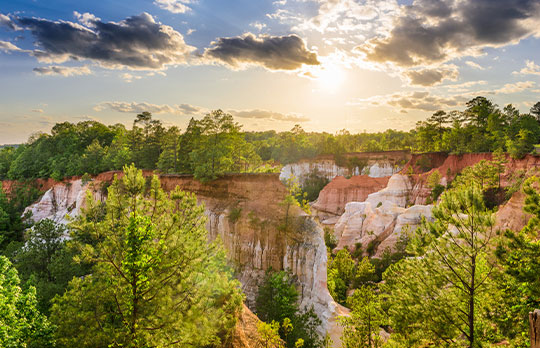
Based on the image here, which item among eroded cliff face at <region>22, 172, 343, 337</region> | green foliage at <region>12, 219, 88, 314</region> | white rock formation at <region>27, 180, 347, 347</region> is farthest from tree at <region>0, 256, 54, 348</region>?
eroded cliff face at <region>22, 172, 343, 337</region>

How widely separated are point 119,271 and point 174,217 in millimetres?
2223

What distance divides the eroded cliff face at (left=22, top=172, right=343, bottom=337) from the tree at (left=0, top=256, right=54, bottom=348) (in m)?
13.6

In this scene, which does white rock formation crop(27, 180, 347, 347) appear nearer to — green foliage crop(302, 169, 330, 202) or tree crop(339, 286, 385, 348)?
tree crop(339, 286, 385, 348)

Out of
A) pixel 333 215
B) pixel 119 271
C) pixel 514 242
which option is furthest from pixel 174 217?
pixel 333 215

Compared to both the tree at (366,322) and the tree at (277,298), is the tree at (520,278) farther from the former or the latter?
A: the tree at (277,298)

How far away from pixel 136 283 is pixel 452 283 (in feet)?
33.3

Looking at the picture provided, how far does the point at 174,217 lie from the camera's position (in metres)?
9.43

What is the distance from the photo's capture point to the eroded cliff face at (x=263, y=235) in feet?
75.9

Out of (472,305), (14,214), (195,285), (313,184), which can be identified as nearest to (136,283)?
(195,285)

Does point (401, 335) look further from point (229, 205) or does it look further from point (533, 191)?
point (229, 205)

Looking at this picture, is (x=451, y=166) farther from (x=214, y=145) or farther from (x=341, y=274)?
(x=214, y=145)

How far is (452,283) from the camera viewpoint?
31.2ft

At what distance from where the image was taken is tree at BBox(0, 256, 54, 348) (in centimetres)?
860

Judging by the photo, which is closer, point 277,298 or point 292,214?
point 277,298
